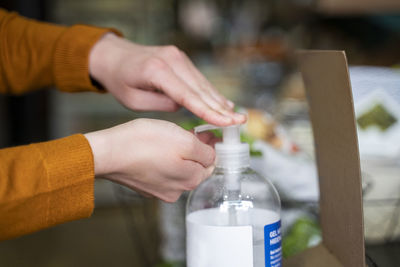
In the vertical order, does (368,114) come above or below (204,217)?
above

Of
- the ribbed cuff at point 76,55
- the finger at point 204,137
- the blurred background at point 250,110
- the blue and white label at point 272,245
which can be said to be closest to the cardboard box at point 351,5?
the blurred background at point 250,110

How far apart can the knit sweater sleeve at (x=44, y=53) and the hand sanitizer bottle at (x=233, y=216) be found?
1.11 ft

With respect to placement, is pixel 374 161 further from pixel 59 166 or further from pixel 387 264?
pixel 59 166

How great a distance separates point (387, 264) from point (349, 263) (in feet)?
1.43

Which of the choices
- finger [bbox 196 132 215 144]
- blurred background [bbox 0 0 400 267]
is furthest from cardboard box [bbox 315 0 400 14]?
A: finger [bbox 196 132 215 144]

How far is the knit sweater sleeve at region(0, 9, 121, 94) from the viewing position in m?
0.89

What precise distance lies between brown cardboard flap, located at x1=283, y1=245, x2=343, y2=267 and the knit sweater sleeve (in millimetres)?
448

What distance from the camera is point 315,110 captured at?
0.65m

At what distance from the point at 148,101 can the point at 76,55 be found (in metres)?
0.15

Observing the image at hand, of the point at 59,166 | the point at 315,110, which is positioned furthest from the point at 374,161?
the point at 59,166

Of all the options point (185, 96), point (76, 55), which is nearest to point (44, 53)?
point (76, 55)

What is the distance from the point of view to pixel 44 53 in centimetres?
93

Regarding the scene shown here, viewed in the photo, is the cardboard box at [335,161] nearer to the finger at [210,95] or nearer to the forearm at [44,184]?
the finger at [210,95]

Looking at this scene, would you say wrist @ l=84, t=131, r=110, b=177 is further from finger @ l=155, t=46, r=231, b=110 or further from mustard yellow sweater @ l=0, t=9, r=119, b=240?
finger @ l=155, t=46, r=231, b=110
